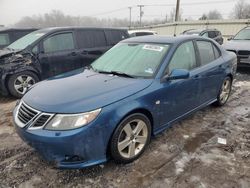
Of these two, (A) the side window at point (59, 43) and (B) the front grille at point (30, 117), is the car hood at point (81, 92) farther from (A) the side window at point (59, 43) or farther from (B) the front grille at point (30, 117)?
(A) the side window at point (59, 43)

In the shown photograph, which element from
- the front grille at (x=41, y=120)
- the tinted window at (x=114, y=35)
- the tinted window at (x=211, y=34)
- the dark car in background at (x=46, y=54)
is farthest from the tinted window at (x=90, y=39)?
the tinted window at (x=211, y=34)

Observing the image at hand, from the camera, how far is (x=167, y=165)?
A: 10.6 ft

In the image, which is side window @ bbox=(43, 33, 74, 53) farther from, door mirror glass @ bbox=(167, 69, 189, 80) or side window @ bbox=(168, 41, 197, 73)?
door mirror glass @ bbox=(167, 69, 189, 80)

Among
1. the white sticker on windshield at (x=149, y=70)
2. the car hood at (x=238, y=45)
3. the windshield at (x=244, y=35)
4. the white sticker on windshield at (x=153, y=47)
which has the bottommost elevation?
the car hood at (x=238, y=45)

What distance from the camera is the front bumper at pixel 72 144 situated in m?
2.61

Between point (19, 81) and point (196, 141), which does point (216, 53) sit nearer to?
point (196, 141)

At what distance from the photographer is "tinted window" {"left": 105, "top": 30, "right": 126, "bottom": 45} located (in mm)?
7543

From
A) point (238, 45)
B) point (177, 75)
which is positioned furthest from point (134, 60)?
point (238, 45)

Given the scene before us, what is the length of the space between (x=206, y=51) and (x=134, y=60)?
160 centimetres

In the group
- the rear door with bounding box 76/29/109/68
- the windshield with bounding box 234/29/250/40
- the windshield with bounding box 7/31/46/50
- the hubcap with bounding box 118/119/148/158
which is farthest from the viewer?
the windshield with bounding box 234/29/250/40

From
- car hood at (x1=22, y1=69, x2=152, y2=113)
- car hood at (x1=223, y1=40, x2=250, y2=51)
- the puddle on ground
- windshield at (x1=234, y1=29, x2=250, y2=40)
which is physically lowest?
the puddle on ground

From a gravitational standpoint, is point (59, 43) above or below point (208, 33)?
above

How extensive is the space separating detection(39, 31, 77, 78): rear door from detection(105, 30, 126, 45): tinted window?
3.95ft

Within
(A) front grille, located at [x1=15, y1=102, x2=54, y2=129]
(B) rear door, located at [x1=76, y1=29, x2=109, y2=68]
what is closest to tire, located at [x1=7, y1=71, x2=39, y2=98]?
(B) rear door, located at [x1=76, y1=29, x2=109, y2=68]
